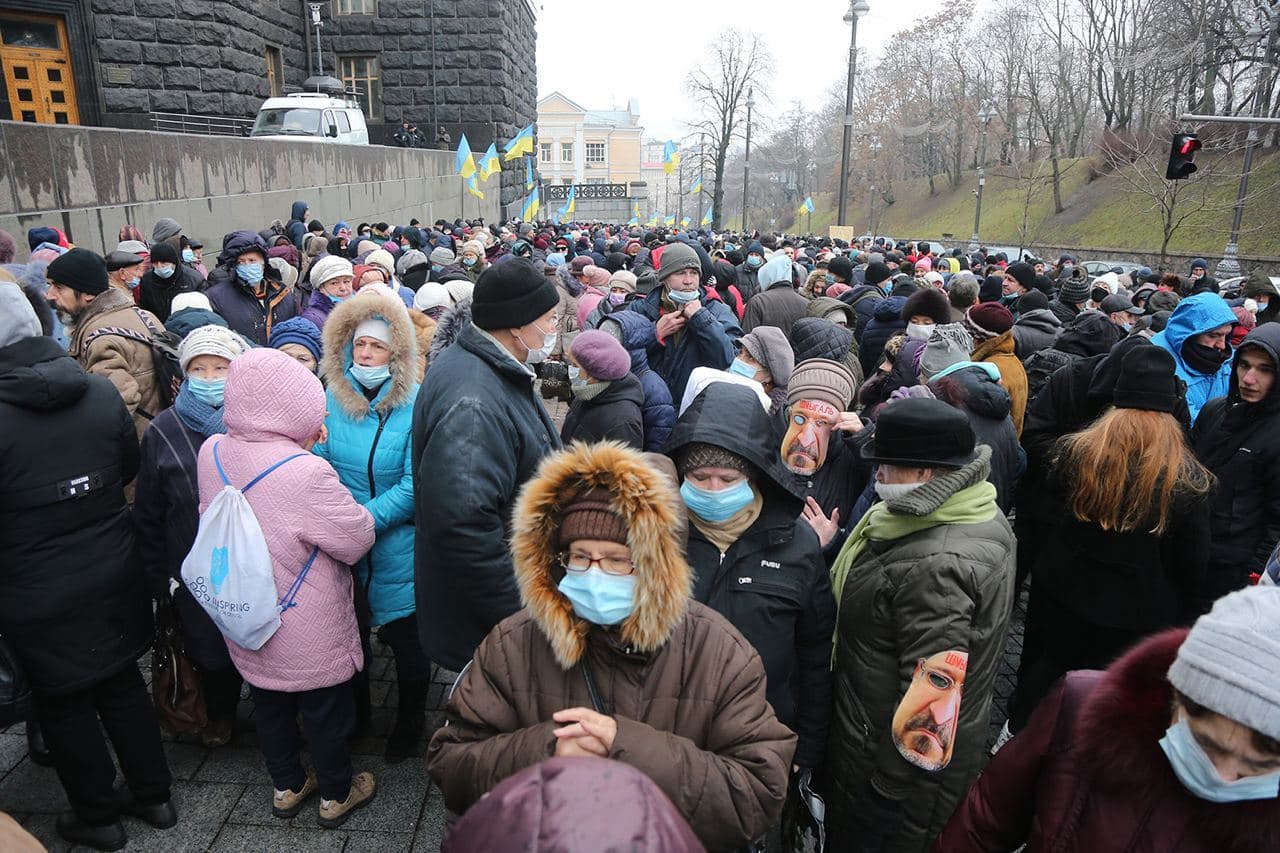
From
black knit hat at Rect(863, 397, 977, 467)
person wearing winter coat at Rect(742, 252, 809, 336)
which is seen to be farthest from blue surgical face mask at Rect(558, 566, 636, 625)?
person wearing winter coat at Rect(742, 252, 809, 336)

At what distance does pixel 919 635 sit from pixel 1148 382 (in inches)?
58.4

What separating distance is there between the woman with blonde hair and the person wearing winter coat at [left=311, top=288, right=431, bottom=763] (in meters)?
2.66

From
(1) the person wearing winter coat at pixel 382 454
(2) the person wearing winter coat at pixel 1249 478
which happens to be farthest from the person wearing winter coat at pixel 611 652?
(2) the person wearing winter coat at pixel 1249 478

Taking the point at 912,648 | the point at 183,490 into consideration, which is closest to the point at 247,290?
the point at 183,490

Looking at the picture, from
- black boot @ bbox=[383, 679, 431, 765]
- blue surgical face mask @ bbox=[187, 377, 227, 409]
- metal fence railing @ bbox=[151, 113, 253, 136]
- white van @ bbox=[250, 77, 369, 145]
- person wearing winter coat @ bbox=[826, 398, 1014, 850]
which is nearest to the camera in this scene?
person wearing winter coat @ bbox=[826, 398, 1014, 850]

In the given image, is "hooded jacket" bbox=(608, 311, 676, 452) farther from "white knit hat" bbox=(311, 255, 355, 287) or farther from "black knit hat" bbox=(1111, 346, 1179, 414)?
"white knit hat" bbox=(311, 255, 355, 287)

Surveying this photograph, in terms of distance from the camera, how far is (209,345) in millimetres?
3344

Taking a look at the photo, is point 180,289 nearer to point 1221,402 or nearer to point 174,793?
point 174,793

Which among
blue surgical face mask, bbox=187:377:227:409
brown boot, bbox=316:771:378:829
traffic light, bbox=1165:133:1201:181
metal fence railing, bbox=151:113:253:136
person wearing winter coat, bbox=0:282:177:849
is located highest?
metal fence railing, bbox=151:113:253:136

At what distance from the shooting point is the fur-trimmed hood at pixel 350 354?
11.2 feet

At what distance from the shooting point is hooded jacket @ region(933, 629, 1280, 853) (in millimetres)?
1456

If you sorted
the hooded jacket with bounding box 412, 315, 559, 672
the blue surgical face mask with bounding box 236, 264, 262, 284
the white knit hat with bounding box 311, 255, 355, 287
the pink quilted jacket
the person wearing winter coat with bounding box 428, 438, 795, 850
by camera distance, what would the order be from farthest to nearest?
the blue surgical face mask with bounding box 236, 264, 262, 284 → the white knit hat with bounding box 311, 255, 355, 287 → the pink quilted jacket → the hooded jacket with bounding box 412, 315, 559, 672 → the person wearing winter coat with bounding box 428, 438, 795, 850

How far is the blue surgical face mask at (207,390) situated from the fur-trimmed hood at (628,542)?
2.06m

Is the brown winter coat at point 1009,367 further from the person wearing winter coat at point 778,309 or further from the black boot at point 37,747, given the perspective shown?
the black boot at point 37,747
